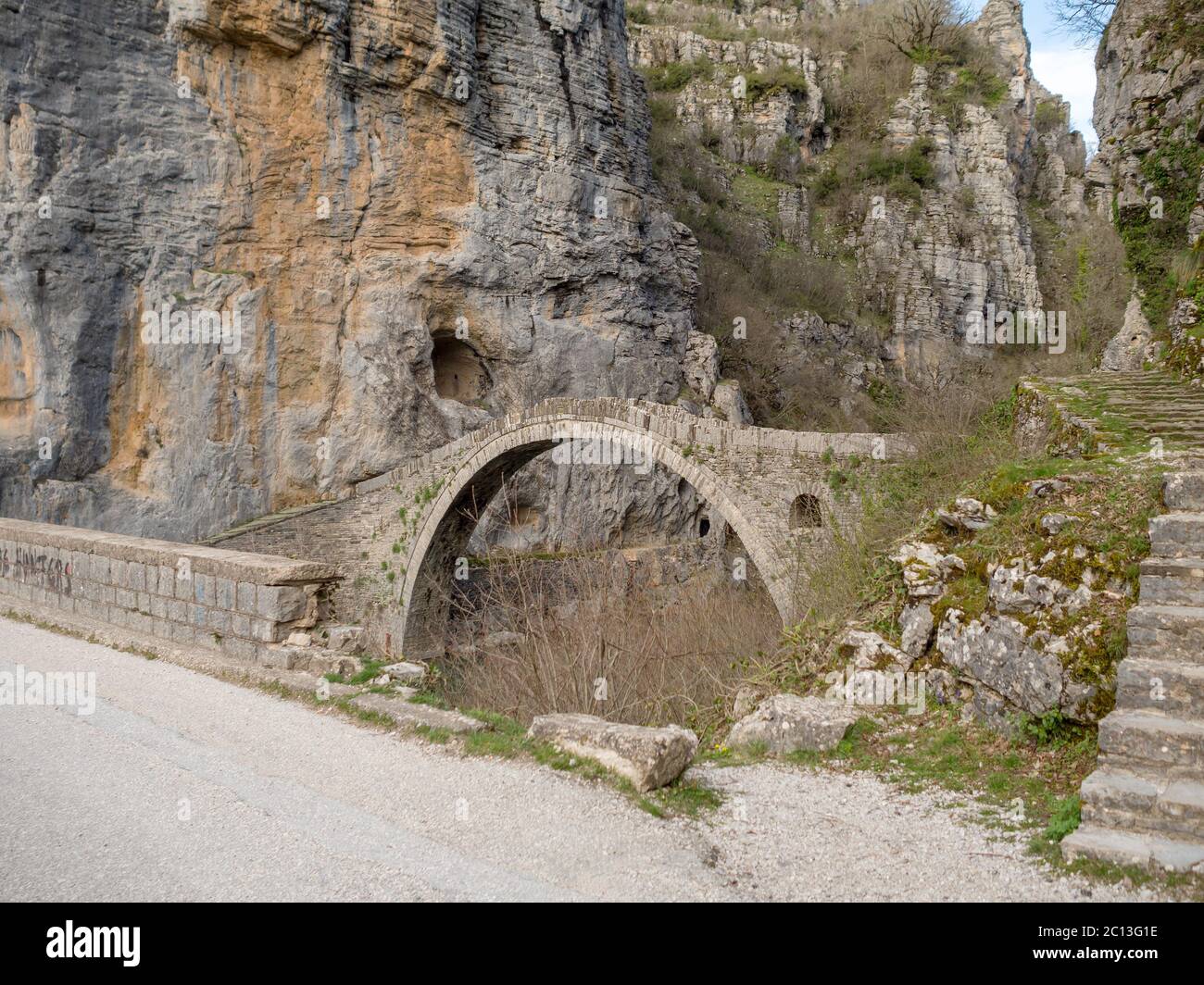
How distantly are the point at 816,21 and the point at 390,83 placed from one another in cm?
2812

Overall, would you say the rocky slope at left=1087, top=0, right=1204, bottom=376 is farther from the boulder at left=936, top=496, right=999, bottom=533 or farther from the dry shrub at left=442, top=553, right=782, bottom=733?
the dry shrub at left=442, top=553, right=782, bottom=733

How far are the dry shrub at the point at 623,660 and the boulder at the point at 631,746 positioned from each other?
1959 mm

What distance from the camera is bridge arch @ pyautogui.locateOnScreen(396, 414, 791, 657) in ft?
42.3

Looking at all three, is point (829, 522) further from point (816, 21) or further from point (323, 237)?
point (816, 21)

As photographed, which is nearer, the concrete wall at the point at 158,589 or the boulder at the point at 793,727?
the boulder at the point at 793,727

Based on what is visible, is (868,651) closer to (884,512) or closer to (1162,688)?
(1162,688)

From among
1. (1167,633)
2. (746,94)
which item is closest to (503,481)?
(1167,633)

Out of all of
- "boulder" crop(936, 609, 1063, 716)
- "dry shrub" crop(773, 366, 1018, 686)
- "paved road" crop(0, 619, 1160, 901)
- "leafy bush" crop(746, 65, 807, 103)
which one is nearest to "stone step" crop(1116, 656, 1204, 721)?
"boulder" crop(936, 609, 1063, 716)

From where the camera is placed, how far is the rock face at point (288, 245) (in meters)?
16.7

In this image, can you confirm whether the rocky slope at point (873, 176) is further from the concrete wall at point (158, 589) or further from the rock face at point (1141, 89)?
A: the concrete wall at point (158, 589)

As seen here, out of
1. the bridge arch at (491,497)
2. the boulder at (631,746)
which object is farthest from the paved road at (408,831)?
the bridge arch at (491,497)

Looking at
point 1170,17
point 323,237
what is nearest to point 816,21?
point 323,237

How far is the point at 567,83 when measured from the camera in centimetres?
2173
